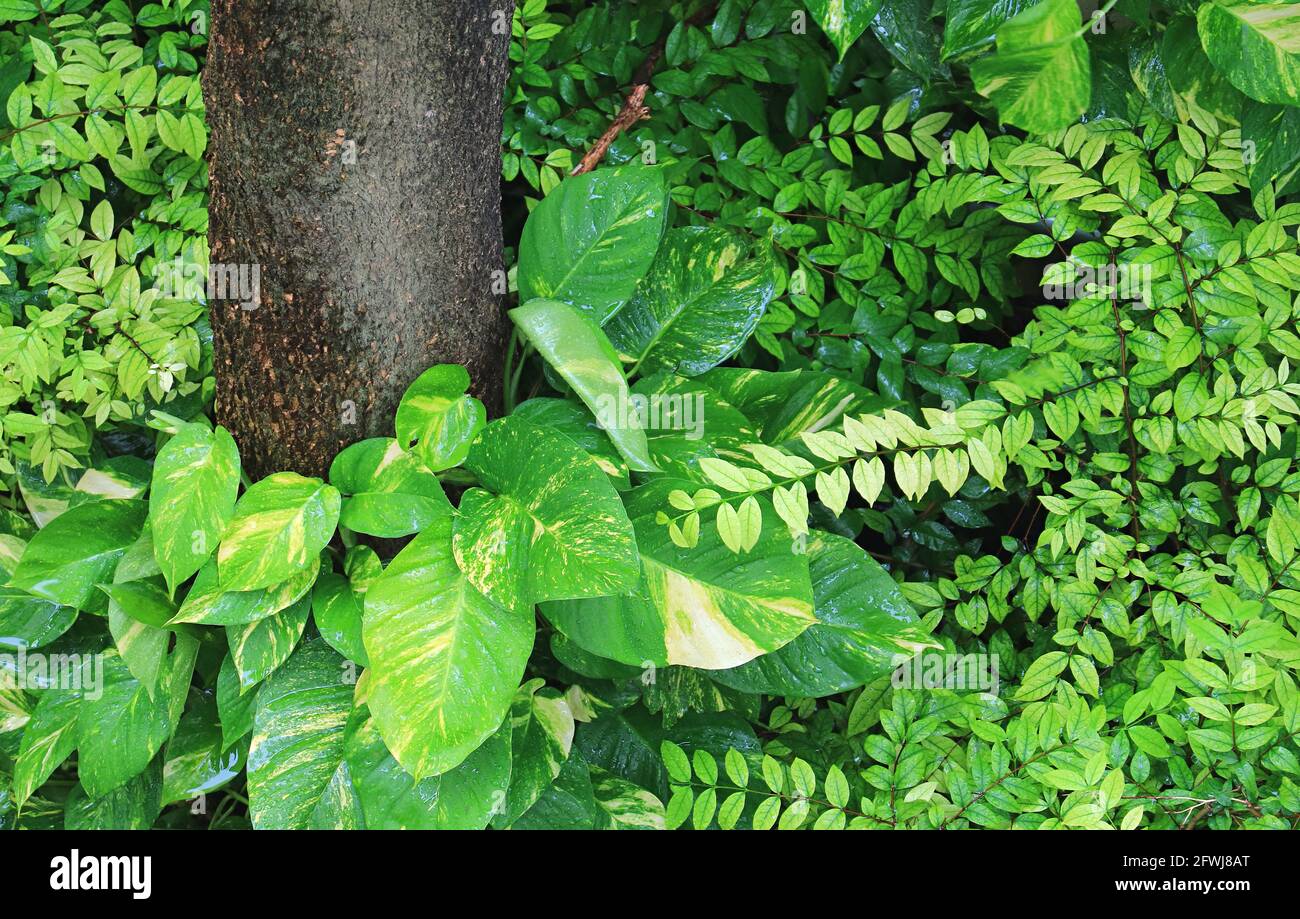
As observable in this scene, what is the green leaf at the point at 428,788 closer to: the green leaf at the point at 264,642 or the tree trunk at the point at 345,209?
the green leaf at the point at 264,642

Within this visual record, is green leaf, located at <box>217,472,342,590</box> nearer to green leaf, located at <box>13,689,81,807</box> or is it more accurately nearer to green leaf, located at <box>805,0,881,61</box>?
green leaf, located at <box>13,689,81,807</box>

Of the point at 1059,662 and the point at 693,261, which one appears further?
the point at 693,261

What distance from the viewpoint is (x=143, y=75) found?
1.52 metres

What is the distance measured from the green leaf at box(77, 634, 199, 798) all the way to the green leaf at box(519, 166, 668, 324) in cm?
69

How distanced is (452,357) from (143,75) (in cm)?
68

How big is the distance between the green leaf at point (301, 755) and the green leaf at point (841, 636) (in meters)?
0.49

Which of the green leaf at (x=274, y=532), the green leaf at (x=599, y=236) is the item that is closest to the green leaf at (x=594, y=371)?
the green leaf at (x=599, y=236)

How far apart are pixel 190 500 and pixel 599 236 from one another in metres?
0.62

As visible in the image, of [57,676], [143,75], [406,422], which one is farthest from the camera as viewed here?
[143,75]

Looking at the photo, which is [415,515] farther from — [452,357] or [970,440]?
[970,440]

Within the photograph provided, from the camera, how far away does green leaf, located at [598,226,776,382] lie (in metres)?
1.47

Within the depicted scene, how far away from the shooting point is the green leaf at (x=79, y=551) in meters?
1.29

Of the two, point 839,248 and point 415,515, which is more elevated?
point 839,248
